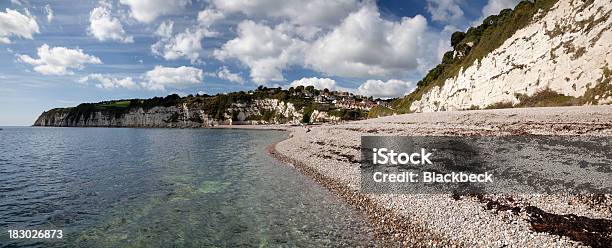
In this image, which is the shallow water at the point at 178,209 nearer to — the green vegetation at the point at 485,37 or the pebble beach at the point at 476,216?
the pebble beach at the point at 476,216

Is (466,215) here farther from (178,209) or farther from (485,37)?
(485,37)

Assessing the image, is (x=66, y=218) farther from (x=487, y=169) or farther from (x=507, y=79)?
(x=507, y=79)

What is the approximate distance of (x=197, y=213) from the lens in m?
20.3

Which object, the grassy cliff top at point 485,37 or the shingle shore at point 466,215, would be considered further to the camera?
the grassy cliff top at point 485,37

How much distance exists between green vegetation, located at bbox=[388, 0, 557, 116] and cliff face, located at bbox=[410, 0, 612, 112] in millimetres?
2459

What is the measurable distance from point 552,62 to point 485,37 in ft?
105

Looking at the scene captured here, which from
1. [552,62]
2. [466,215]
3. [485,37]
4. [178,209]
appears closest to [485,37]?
[485,37]

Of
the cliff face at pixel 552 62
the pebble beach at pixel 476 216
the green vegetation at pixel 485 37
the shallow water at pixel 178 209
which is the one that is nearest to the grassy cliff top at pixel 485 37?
the green vegetation at pixel 485 37

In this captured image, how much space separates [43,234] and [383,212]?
686 inches

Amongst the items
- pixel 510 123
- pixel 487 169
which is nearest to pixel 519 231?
pixel 487 169

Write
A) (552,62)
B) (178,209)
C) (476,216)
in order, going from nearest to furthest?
(476,216)
(178,209)
(552,62)

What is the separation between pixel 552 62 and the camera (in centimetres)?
5138

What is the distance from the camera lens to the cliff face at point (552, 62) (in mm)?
43500

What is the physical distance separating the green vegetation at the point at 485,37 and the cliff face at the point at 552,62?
2.46 m
